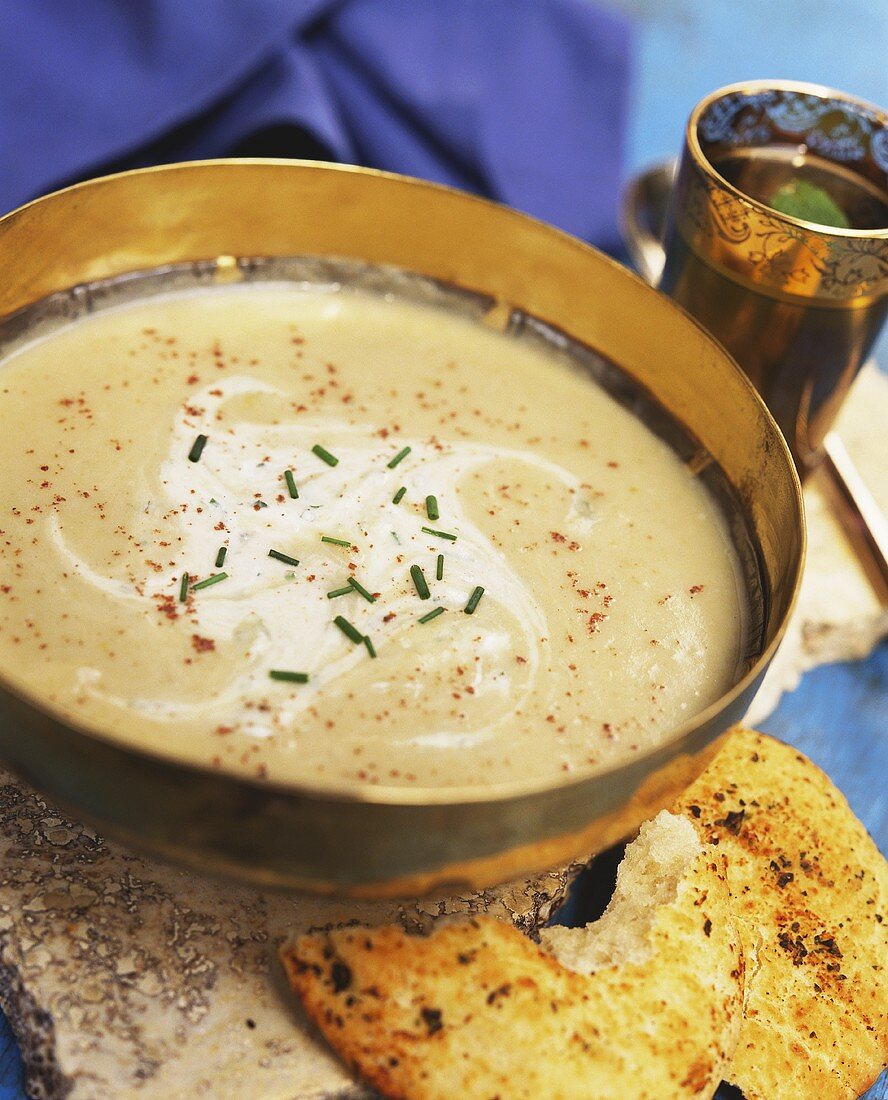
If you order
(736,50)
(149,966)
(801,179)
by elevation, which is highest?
(801,179)

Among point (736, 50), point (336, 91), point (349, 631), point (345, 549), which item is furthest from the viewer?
point (736, 50)

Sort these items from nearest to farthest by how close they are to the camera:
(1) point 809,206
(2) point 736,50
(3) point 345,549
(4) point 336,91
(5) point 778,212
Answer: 1. (3) point 345,549
2. (5) point 778,212
3. (1) point 809,206
4. (4) point 336,91
5. (2) point 736,50

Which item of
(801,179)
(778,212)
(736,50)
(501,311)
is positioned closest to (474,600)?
(501,311)

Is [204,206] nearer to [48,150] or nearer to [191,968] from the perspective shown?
[48,150]

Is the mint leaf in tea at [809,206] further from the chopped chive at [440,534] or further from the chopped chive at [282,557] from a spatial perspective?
the chopped chive at [282,557]

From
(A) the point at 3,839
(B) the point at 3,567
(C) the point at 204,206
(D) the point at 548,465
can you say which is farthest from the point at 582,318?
(A) the point at 3,839

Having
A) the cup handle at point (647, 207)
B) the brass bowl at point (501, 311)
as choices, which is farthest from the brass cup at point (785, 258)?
the cup handle at point (647, 207)

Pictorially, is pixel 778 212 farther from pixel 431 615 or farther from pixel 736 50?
pixel 736 50

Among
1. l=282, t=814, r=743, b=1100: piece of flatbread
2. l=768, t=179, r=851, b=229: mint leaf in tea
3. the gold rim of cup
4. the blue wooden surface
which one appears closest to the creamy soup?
l=282, t=814, r=743, b=1100: piece of flatbread
